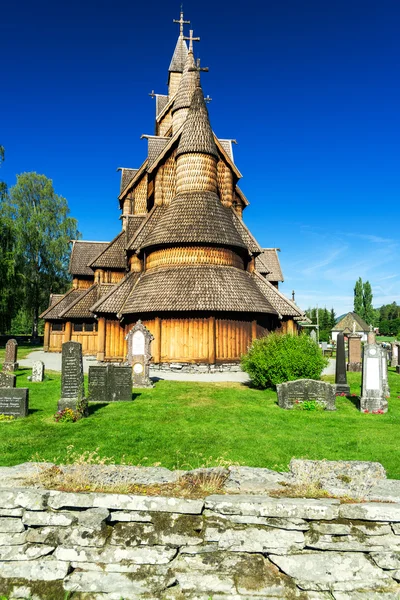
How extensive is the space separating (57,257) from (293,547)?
141 feet

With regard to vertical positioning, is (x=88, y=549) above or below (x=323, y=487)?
below

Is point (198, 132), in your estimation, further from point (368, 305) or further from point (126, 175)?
point (368, 305)

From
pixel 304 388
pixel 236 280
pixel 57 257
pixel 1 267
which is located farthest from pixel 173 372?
pixel 57 257

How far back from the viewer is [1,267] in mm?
30188

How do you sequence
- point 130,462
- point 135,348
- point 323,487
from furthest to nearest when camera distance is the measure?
1. point 135,348
2. point 130,462
3. point 323,487

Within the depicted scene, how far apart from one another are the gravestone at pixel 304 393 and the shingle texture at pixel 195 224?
10807 mm

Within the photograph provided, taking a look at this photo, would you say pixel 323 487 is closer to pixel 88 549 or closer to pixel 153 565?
pixel 153 565

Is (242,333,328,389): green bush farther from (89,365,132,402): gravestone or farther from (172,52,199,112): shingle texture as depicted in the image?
(172,52,199,112): shingle texture

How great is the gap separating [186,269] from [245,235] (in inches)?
260

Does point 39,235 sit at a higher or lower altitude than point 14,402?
higher

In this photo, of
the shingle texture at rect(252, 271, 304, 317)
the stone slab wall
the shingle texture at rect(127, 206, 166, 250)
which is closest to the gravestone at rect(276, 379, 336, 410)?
the stone slab wall

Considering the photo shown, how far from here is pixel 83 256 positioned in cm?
3338

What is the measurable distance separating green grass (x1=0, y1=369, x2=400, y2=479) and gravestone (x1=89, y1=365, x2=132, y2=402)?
19.4 inches

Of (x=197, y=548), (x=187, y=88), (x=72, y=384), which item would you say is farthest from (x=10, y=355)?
(x=187, y=88)
